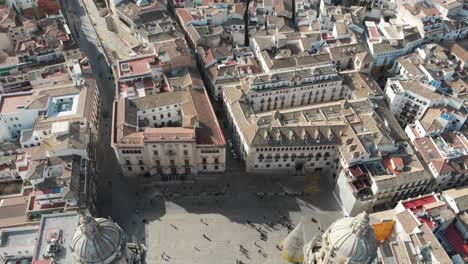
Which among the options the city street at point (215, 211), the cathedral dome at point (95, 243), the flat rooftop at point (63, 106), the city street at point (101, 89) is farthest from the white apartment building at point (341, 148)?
the cathedral dome at point (95, 243)

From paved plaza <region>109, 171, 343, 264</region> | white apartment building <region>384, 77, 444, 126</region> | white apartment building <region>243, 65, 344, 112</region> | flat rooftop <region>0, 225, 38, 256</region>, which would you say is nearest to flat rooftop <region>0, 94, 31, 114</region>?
flat rooftop <region>0, 225, 38, 256</region>

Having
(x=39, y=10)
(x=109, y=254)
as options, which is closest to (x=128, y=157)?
(x=109, y=254)

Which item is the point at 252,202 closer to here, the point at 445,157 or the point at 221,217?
the point at 221,217

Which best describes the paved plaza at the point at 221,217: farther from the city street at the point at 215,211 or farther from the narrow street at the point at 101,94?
the narrow street at the point at 101,94

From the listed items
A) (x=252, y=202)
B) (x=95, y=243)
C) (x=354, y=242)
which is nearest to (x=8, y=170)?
(x=252, y=202)

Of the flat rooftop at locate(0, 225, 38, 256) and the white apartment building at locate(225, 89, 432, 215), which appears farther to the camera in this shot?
the white apartment building at locate(225, 89, 432, 215)

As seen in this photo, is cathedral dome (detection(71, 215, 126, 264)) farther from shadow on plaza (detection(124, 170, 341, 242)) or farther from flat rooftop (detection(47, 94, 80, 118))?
flat rooftop (detection(47, 94, 80, 118))
